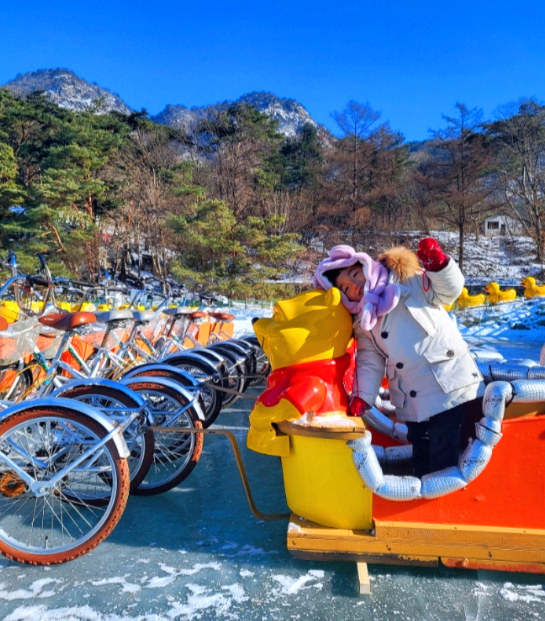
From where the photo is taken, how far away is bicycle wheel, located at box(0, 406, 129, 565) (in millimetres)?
2172

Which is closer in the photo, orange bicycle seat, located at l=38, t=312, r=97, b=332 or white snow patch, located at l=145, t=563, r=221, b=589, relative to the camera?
white snow patch, located at l=145, t=563, r=221, b=589

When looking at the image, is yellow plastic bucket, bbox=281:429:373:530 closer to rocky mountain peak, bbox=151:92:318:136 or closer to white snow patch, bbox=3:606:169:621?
white snow patch, bbox=3:606:169:621

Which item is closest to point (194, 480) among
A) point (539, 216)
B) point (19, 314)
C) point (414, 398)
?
point (414, 398)

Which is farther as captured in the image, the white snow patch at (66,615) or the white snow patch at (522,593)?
the white snow patch at (522,593)

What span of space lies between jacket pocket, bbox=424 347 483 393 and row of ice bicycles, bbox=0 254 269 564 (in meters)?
1.23

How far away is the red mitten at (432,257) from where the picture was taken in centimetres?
202

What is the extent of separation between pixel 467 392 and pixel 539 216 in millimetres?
30034

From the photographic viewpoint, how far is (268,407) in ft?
Result: 6.88

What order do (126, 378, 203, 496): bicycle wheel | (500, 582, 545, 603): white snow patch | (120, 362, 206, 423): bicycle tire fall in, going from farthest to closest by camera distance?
1. (120, 362, 206, 423): bicycle tire
2. (126, 378, 203, 496): bicycle wheel
3. (500, 582, 545, 603): white snow patch

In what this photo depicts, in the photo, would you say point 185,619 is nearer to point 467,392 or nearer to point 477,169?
point 467,392

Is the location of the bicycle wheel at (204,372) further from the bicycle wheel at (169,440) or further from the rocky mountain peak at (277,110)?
the rocky mountain peak at (277,110)

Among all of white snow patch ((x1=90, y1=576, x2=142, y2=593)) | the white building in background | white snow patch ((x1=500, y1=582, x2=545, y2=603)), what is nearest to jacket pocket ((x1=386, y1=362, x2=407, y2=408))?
white snow patch ((x1=500, y1=582, x2=545, y2=603))

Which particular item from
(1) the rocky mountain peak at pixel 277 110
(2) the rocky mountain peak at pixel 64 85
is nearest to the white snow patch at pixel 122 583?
(1) the rocky mountain peak at pixel 277 110

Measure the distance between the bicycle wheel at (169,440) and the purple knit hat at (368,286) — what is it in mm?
1177
